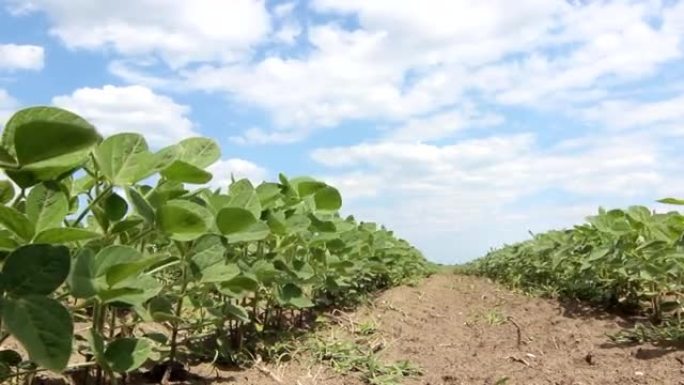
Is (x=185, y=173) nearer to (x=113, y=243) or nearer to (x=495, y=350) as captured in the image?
(x=113, y=243)

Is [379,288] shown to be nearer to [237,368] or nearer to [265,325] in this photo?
[265,325]

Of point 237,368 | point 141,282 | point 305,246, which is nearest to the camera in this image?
point 141,282

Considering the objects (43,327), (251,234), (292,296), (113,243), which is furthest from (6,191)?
(292,296)

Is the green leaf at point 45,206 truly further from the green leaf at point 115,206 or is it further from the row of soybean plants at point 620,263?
the row of soybean plants at point 620,263

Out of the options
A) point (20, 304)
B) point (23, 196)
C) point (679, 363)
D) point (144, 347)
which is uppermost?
point (23, 196)

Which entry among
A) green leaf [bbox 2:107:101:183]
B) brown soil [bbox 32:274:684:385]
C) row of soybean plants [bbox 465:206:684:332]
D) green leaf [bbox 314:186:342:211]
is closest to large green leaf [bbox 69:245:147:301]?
green leaf [bbox 2:107:101:183]

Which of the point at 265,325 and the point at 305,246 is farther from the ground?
the point at 305,246

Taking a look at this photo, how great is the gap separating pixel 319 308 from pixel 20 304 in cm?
373

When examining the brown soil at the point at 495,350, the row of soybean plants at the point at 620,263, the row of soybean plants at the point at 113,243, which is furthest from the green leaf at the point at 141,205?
the row of soybean plants at the point at 620,263

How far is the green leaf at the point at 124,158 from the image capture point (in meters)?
1.36

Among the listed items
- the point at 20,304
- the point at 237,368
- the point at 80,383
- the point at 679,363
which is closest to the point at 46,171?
the point at 20,304

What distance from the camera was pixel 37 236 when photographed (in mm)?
1123

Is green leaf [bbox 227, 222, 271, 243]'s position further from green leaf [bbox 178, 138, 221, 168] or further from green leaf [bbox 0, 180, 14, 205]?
green leaf [bbox 0, 180, 14, 205]

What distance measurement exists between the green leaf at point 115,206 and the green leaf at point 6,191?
0.68 feet
